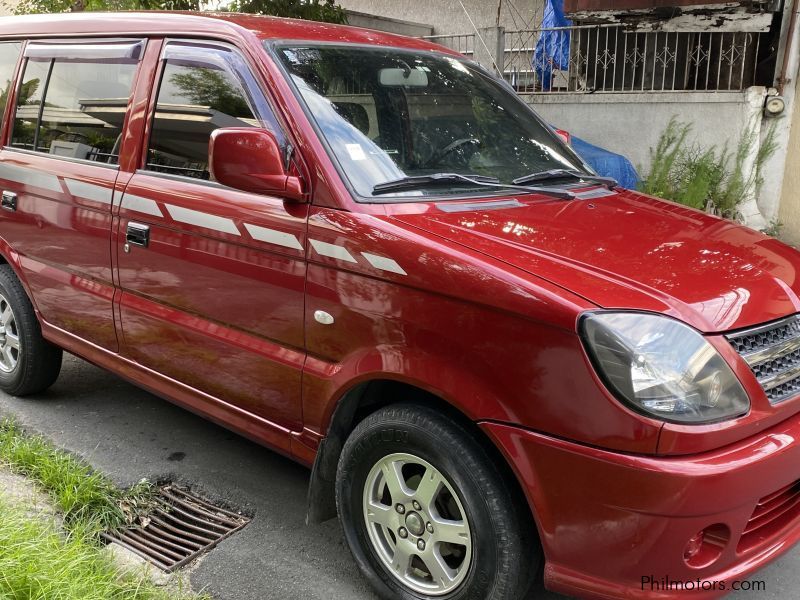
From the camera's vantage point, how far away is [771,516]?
2391 millimetres

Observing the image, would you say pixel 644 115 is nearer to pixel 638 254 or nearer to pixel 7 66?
pixel 7 66

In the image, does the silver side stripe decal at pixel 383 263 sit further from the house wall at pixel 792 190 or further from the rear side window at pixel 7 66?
the house wall at pixel 792 190

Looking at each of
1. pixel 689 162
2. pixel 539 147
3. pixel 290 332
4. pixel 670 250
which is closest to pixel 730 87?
pixel 689 162

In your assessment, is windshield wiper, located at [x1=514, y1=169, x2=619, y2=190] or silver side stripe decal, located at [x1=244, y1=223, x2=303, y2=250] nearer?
silver side stripe decal, located at [x1=244, y1=223, x2=303, y2=250]

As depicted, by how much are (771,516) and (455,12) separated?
10.9 meters

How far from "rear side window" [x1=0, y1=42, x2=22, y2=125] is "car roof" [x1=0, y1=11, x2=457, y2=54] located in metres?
0.25

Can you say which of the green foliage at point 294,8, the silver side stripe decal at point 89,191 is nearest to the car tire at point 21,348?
the silver side stripe decal at point 89,191

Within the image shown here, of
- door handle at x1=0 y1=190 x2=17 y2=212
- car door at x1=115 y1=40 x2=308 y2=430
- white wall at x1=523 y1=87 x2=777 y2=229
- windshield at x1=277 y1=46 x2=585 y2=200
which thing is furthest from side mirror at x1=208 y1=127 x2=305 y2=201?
white wall at x1=523 y1=87 x2=777 y2=229

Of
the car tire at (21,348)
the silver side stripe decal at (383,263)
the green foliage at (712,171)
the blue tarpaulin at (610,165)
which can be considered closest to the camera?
the silver side stripe decal at (383,263)

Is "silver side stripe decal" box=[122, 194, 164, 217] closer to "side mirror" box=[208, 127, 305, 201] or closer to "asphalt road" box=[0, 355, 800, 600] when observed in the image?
"side mirror" box=[208, 127, 305, 201]

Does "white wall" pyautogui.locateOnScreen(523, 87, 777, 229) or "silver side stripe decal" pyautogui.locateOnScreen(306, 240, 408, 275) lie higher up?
"silver side stripe decal" pyautogui.locateOnScreen(306, 240, 408, 275)

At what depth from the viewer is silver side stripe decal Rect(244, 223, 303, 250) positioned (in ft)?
9.29

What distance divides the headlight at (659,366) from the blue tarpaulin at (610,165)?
5083 millimetres

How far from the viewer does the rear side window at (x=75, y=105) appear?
12.1 ft
